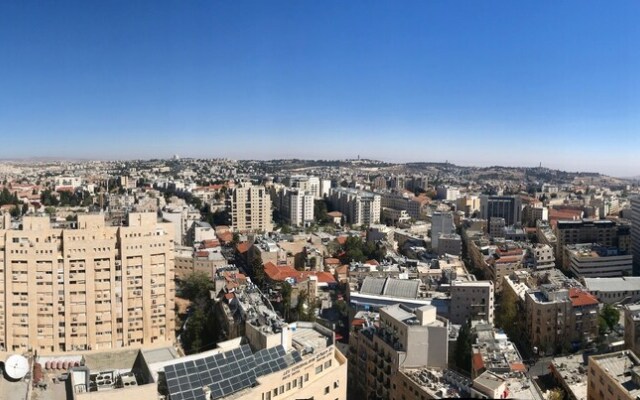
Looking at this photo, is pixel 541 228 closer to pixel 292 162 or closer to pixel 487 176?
pixel 487 176

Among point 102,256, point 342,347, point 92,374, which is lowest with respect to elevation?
point 342,347

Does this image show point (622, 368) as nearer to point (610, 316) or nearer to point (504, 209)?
point (610, 316)

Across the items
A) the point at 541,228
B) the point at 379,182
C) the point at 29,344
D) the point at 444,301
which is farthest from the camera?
the point at 379,182

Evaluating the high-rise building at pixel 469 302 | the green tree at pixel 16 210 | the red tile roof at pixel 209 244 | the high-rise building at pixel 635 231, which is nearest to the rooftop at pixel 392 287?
the high-rise building at pixel 469 302

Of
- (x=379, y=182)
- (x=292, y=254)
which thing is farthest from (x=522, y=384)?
(x=379, y=182)

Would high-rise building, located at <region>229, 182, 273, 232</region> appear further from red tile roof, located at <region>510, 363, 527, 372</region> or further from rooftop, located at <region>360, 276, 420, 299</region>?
red tile roof, located at <region>510, 363, 527, 372</region>

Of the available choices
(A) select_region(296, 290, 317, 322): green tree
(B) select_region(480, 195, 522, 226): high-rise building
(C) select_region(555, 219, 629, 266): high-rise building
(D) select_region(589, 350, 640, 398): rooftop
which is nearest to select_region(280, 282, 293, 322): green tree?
(A) select_region(296, 290, 317, 322): green tree
